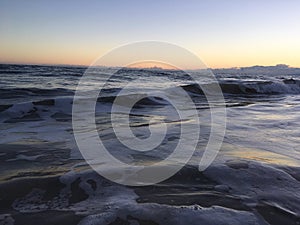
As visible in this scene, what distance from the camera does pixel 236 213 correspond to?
6.53 ft

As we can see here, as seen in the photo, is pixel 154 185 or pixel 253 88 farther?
pixel 253 88

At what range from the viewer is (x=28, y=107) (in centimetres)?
734

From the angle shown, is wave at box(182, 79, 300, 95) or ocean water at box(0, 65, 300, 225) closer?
ocean water at box(0, 65, 300, 225)

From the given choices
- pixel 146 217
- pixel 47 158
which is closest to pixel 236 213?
pixel 146 217

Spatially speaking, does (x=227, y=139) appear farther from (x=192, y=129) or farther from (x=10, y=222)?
(x=10, y=222)

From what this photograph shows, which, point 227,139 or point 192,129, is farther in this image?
point 192,129

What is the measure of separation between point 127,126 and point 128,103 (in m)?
3.80

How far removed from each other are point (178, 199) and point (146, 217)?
1.23 feet

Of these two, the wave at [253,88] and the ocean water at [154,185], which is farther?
the wave at [253,88]

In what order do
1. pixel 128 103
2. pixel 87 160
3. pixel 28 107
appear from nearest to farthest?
pixel 87 160 → pixel 28 107 → pixel 128 103

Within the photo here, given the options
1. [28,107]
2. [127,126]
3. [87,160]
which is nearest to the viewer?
[87,160]

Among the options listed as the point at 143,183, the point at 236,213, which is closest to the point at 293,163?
the point at 236,213

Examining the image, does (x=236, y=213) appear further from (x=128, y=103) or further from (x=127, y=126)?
(x=128, y=103)

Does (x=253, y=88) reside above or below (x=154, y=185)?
above
